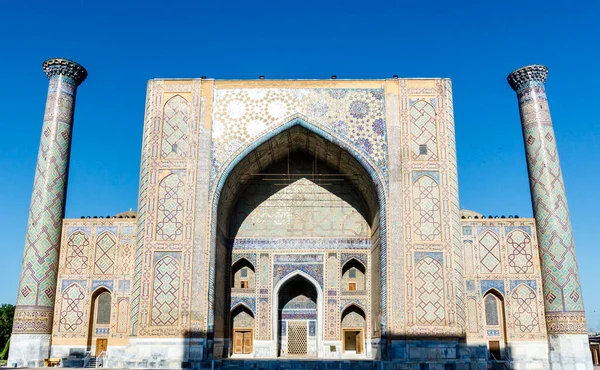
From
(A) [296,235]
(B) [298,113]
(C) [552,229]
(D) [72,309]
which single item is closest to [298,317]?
(A) [296,235]

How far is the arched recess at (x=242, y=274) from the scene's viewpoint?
12086mm

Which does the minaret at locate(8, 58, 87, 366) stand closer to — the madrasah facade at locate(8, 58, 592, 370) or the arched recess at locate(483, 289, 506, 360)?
the madrasah facade at locate(8, 58, 592, 370)

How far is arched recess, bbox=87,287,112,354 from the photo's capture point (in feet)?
34.6

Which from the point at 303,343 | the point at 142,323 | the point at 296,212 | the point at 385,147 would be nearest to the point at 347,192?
the point at 296,212

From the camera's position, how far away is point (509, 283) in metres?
10.5

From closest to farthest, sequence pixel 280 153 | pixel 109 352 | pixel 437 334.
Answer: pixel 437 334 → pixel 109 352 → pixel 280 153

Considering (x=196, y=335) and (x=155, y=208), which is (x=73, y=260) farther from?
(x=196, y=335)

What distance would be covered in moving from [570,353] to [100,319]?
26.3 feet

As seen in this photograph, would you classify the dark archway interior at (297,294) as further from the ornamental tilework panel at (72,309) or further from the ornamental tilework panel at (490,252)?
the ornamental tilework panel at (72,309)

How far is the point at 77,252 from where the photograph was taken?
35.5ft

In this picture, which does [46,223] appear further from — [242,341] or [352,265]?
[352,265]

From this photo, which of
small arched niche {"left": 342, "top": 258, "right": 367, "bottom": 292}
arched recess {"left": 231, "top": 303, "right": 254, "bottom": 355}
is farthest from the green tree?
small arched niche {"left": 342, "top": 258, "right": 367, "bottom": 292}

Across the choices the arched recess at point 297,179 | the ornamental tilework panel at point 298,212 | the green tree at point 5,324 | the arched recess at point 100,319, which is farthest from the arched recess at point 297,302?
the green tree at point 5,324

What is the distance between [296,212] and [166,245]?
10.0 feet
